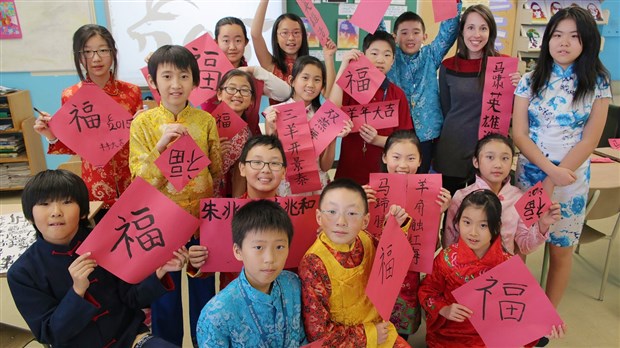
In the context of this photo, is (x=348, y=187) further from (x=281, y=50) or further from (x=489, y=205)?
(x=281, y=50)

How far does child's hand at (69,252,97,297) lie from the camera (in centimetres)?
134

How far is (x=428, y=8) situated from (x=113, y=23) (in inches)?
129

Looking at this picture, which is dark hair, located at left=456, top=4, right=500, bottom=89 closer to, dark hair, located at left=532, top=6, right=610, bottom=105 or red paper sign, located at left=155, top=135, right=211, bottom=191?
dark hair, located at left=532, top=6, right=610, bottom=105

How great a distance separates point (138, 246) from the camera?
57.7 inches

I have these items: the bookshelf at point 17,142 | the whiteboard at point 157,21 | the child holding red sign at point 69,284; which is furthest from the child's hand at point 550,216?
the bookshelf at point 17,142

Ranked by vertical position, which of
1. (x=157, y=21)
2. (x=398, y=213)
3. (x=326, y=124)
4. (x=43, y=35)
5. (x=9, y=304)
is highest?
(x=157, y=21)

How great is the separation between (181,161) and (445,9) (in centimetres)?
155

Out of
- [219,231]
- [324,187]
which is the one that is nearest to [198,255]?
[219,231]

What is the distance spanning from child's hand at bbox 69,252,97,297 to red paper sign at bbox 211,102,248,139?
0.88m

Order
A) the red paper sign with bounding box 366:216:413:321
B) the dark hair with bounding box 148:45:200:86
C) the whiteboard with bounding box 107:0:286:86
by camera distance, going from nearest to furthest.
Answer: the red paper sign with bounding box 366:216:413:321
the dark hair with bounding box 148:45:200:86
the whiteboard with bounding box 107:0:286:86

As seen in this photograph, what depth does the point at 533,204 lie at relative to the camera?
6.08 ft

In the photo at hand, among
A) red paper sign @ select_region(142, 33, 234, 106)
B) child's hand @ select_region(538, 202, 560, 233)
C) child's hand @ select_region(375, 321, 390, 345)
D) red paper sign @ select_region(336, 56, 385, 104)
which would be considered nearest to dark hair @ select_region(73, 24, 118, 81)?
red paper sign @ select_region(142, 33, 234, 106)

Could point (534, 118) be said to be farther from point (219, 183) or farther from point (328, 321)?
point (219, 183)

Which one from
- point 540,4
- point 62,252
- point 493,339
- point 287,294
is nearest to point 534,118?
point 493,339
